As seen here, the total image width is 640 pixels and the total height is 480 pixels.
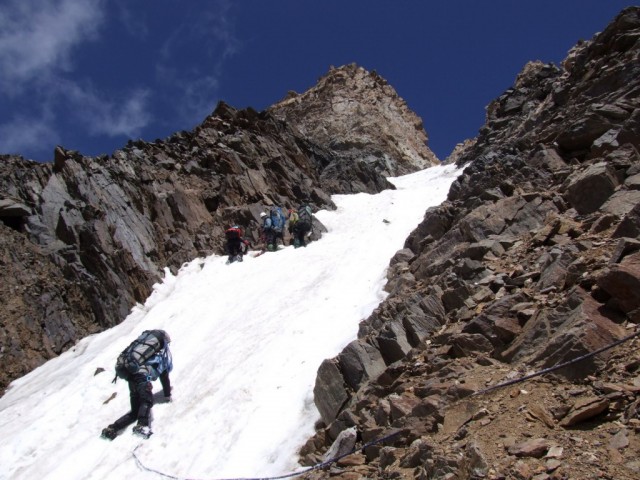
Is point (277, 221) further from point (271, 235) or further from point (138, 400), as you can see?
point (138, 400)

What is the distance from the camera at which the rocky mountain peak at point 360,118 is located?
204 feet

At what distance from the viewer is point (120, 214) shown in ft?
83.5

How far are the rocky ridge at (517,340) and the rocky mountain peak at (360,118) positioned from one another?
4111cm

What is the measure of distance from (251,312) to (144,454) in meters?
7.08

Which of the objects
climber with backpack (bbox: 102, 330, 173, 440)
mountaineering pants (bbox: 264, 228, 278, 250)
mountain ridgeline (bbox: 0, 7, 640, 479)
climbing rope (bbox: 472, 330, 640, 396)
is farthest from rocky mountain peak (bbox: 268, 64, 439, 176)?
climbing rope (bbox: 472, 330, 640, 396)

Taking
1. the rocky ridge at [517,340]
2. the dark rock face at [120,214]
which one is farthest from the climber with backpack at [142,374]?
the dark rock face at [120,214]

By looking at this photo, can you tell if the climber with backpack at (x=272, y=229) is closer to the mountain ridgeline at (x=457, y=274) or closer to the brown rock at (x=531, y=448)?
the mountain ridgeline at (x=457, y=274)

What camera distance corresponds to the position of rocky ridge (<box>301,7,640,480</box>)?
19.6 ft

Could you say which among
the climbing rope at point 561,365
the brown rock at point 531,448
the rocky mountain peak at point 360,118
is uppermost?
the rocky mountain peak at point 360,118

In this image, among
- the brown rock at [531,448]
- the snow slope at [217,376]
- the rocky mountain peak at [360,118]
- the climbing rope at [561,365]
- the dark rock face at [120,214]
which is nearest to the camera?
the brown rock at [531,448]

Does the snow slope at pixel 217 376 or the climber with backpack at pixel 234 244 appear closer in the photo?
the snow slope at pixel 217 376

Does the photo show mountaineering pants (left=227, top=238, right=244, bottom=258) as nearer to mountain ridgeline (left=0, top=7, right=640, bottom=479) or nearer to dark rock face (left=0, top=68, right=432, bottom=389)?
mountain ridgeline (left=0, top=7, right=640, bottom=479)

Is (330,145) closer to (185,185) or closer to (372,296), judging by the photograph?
(185,185)

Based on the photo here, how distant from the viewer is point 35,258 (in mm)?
22531
